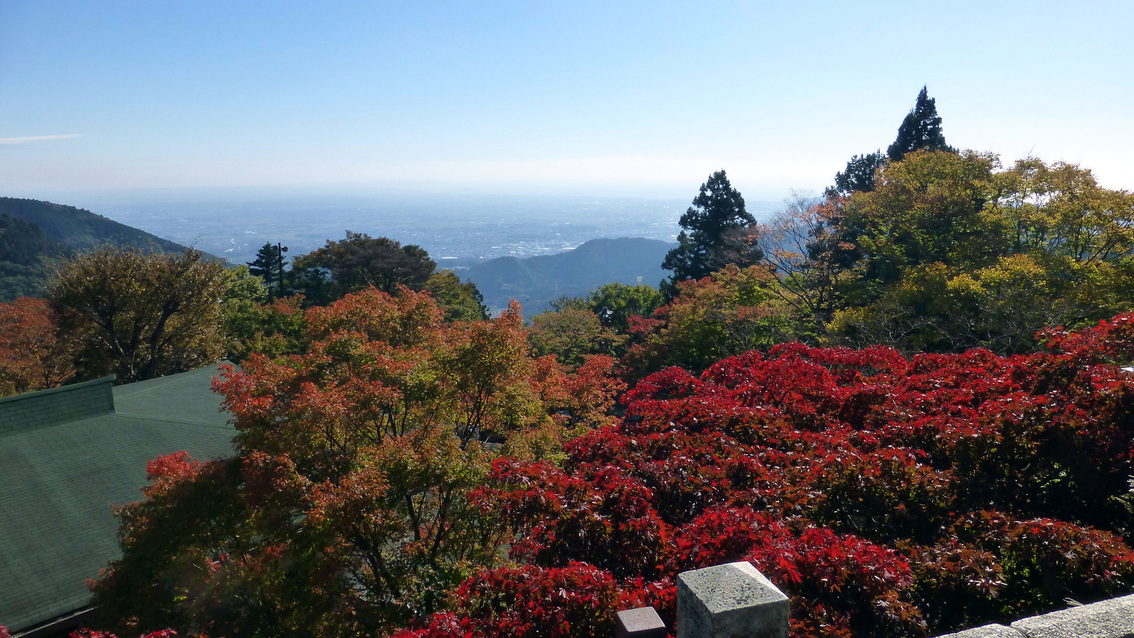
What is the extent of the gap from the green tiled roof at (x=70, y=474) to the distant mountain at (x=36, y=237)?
34902 millimetres

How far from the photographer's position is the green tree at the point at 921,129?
1284 inches

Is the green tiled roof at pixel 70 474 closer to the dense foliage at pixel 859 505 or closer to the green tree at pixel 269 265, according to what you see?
the dense foliage at pixel 859 505

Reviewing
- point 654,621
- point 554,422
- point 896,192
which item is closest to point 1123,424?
point 654,621

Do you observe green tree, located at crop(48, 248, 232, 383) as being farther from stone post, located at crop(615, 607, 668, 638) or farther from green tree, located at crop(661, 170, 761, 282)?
green tree, located at crop(661, 170, 761, 282)

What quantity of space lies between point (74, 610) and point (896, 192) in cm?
2366

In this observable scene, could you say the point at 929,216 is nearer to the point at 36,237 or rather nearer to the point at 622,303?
the point at 622,303

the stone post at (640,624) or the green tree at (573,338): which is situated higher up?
the stone post at (640,624)

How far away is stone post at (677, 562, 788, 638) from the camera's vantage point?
2.27 m

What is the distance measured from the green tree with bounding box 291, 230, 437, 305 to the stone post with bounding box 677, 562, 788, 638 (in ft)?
96.9

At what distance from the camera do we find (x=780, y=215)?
1973cm

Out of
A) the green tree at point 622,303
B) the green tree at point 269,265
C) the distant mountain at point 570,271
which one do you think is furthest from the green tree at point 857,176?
the distant mountain at point 570,271

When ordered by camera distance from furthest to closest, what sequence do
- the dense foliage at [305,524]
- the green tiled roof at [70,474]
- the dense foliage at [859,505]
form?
the green tiled roof at [70,474] → the dense foliage at [305,524] → the dense foliage at [859,505]

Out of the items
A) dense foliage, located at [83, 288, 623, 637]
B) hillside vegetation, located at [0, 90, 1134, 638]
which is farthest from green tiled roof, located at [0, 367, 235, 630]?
dense foliage, located at [83, 288, 623, 637]

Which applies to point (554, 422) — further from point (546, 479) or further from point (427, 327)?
point (546, 479)
